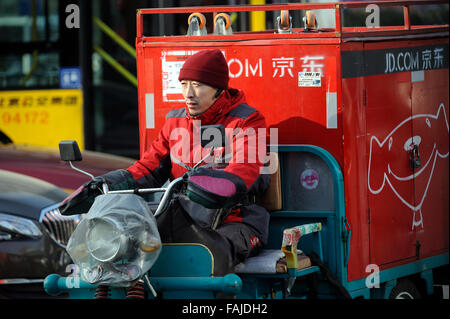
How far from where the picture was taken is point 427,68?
6312 millimetres

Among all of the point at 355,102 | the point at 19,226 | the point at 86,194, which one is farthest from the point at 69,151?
the point at 19,226

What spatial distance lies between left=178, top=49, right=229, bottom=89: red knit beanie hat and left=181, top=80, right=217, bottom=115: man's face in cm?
3

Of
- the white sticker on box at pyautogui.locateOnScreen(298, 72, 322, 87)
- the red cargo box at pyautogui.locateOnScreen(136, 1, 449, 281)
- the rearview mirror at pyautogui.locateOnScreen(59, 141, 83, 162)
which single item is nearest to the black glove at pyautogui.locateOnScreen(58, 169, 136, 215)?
the rearview mirror at pyautogui.locateOnScreen(59, 141, 83, 162)

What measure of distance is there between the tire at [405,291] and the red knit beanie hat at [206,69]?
1.92 meters

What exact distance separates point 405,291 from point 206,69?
218cm

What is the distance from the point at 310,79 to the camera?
5.55 metres

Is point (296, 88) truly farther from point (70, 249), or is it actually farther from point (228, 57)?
point (70, 249)

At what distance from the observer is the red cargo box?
18.0 feet

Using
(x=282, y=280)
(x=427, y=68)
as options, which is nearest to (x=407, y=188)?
(x=427, y=68)

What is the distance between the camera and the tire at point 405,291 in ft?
19.9
